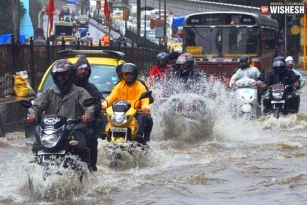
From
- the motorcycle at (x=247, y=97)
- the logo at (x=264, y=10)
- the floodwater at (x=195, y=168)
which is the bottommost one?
the floodwater at (x=195, y=168)

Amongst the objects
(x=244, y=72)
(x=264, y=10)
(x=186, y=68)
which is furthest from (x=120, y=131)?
(x=264, y=10)

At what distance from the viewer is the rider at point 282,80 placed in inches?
757

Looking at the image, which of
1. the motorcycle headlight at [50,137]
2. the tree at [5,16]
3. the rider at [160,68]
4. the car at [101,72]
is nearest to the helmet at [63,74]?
the motorcycle headlight at [50,137]

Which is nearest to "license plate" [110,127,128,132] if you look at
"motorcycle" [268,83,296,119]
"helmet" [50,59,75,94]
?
"helmet" [50,59,75,94]

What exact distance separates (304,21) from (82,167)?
45.6 meters

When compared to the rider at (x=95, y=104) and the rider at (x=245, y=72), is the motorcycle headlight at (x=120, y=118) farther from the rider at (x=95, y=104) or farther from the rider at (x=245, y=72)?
the rider at (x=245, y=72)

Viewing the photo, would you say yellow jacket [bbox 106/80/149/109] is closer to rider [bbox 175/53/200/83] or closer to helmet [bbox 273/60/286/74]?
rider [bbox 175/53/200/83]

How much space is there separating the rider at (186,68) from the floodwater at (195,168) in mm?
445

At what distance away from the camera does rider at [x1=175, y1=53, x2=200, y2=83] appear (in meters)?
16.8

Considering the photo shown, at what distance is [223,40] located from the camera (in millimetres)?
28234

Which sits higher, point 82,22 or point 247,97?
point 82,22

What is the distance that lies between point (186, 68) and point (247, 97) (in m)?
2.98

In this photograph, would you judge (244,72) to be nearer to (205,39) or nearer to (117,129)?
(205,39)

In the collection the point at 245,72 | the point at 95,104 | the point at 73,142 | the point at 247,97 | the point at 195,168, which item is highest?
the point at 95,104
